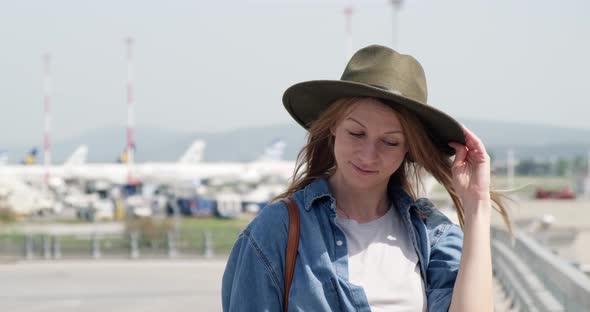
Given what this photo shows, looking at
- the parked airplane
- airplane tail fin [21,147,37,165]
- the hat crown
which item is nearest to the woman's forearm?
the hat crown

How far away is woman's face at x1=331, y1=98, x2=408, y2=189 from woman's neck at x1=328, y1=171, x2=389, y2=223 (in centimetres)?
4

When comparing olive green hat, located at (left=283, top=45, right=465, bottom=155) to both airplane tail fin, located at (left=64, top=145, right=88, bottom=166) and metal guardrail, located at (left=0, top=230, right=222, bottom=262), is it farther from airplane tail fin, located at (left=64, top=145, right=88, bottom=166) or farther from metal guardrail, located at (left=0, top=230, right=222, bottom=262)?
airplane tail fin, located at (left=64, top=145, right=88, bottom=166)

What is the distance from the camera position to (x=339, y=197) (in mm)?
3488

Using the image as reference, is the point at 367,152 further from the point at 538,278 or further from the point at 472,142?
the point at 538,278

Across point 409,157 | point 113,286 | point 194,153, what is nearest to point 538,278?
point 409,157

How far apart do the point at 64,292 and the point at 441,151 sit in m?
15.8

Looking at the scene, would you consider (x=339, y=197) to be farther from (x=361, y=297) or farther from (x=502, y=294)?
(x=502, y=294)

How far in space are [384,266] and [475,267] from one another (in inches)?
10.0

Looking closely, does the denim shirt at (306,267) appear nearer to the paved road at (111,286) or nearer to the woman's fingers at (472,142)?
the woman's fingers at (472,142)

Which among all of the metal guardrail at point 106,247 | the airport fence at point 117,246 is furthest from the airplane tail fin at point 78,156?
the metal guardrail at point 106,247

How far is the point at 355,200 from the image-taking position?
349 cm

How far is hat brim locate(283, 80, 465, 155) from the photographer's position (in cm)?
335

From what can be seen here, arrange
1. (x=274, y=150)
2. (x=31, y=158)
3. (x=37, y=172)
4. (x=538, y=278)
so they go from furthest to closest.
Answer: (x=274, y=150) < (x=31, y=158) < (x=37, y=172) < (x=538, y=278)

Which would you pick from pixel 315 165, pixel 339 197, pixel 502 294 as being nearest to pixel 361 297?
pixel 339 197
